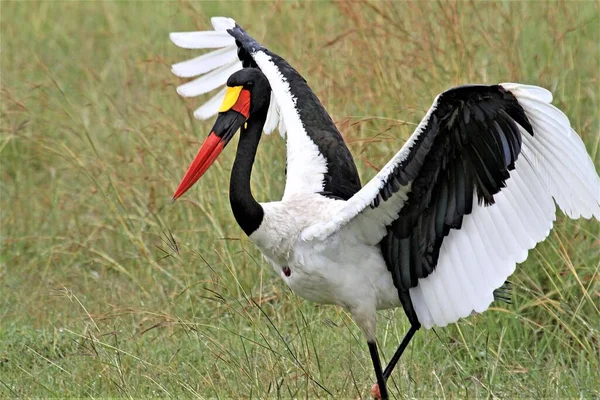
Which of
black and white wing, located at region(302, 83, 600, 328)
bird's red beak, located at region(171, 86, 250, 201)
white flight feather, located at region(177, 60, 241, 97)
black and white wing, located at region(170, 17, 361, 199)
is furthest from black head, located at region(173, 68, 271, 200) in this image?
white flight feather, located at region(177, 60, 241, 97)

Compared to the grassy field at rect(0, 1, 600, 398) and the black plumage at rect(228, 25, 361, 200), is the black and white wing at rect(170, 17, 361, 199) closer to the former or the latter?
the black plumage at rect(228, 25, 361, 200)

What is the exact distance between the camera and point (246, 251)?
5656 mm

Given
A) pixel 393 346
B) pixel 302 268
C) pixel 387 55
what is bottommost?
pixel 393 346

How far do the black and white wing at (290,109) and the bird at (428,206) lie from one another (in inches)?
0.9

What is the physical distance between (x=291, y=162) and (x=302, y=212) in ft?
2.14

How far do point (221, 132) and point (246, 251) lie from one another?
0.87 meters

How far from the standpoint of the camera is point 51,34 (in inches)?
396

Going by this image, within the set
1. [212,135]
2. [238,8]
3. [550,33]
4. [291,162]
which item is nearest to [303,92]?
[291,162]

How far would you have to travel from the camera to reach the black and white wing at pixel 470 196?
4.26 metres

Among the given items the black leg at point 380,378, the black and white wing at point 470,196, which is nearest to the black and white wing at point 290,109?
the black and white wing at point 470,196

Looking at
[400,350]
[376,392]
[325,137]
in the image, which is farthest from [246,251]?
[376,392]

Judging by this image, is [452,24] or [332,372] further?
[452,24]

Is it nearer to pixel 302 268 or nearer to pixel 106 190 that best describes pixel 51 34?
pixel 106 190

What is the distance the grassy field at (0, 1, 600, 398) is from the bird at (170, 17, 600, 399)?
293mm
